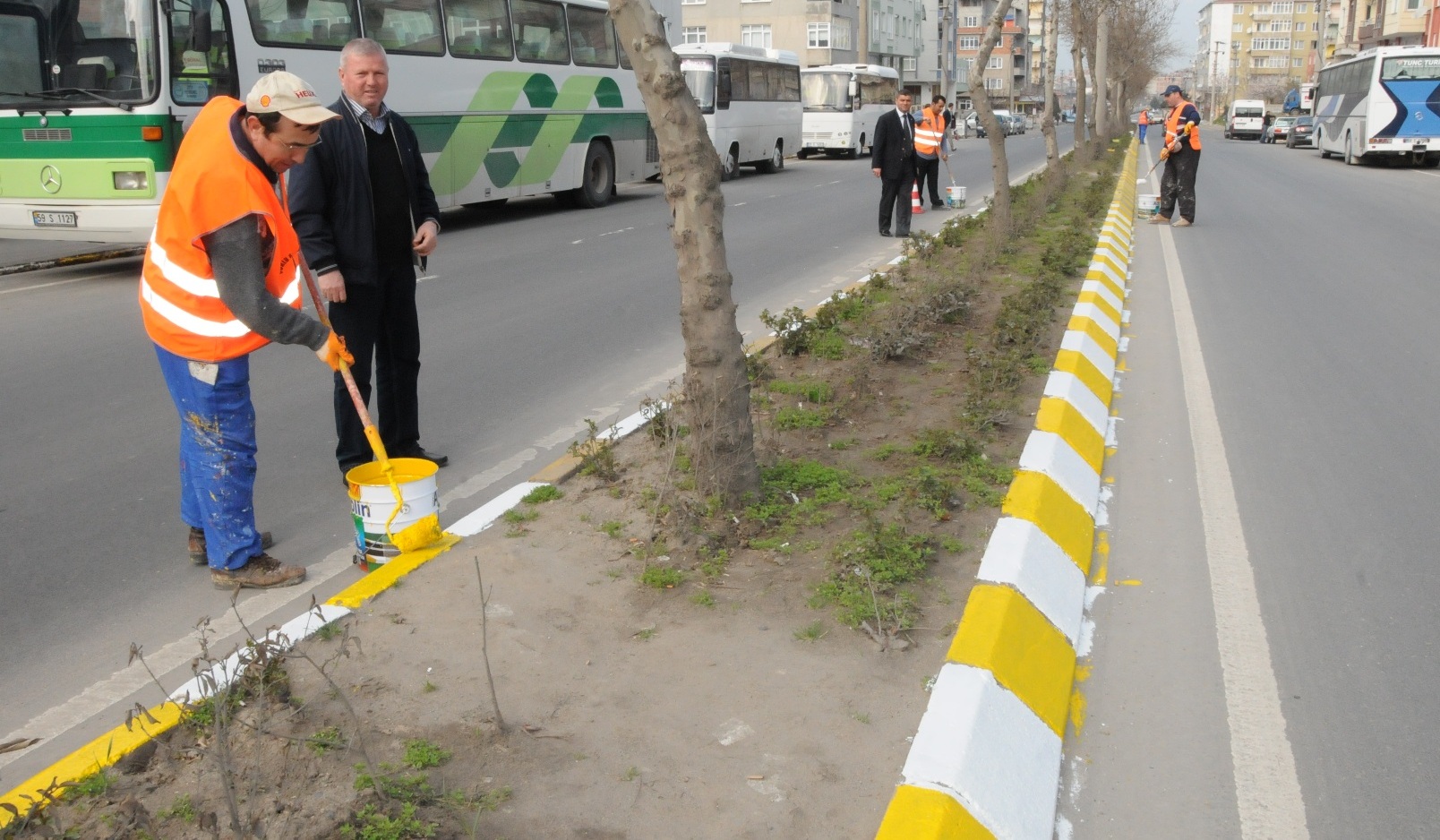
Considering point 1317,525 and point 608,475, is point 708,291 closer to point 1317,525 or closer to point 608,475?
point 608,475

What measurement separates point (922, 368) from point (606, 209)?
1324 centimetres

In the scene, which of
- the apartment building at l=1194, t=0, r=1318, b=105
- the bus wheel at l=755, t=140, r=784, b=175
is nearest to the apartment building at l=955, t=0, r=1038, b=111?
the apartment building at l=1194, t=0, r=1318, b=105

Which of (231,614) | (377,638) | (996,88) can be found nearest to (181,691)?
(377,638)

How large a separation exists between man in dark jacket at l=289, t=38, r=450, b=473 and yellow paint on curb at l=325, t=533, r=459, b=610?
3.84 feet

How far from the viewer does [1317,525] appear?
4977 millimetres

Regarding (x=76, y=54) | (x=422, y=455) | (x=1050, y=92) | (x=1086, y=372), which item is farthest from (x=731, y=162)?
(x=422, y=455)

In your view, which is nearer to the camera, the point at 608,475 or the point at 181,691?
the point at 181,691

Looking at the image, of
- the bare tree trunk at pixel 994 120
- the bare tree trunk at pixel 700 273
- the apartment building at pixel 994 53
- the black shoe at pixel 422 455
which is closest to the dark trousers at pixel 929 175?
the bare tree trunk at pixel 994 120

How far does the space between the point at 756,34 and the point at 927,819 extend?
73.2 meters

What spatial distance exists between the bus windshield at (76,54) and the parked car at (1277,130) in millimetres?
57314

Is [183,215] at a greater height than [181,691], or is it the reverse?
[183,215]

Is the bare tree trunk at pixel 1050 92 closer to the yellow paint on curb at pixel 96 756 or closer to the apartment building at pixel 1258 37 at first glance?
the yellow paint on curb at pixel 96 756

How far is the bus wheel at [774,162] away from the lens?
99.7 ft

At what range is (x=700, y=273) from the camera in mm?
4500
